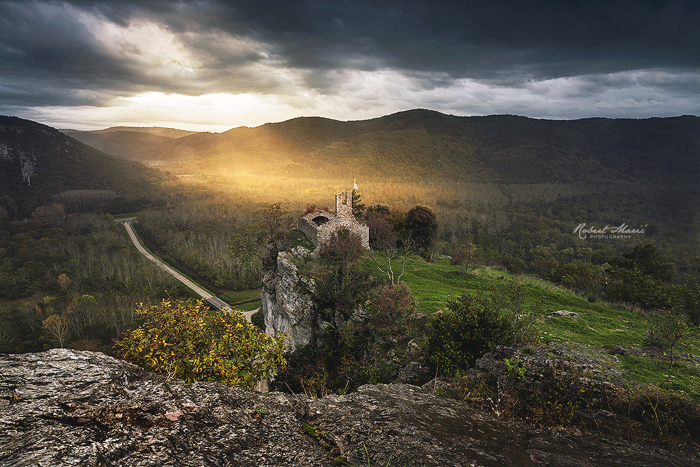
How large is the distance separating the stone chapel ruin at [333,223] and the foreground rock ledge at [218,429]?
26.4 metres

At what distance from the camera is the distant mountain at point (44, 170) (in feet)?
437

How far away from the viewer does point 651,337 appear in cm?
1245

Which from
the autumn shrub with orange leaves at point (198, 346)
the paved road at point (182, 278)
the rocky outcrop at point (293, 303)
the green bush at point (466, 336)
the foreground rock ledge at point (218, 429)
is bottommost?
the paved road at point (182, 278)

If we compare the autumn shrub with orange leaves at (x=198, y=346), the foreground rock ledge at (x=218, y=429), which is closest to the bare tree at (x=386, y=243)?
the autumn shrub with orange leaves at (x=198, y=346)

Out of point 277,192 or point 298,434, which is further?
point 277,192

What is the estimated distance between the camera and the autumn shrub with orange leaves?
8.09 meters

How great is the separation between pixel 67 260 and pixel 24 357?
102190mm

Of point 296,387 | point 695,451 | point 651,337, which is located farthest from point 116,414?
point 296,387

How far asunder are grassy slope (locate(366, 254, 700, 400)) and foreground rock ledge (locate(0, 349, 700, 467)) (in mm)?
5843

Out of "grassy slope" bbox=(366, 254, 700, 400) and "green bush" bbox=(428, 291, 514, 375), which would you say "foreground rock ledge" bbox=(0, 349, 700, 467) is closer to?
"grassy slope" bbox=(366, 254, 700, 400)

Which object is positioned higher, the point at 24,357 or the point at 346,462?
the point at 24,357

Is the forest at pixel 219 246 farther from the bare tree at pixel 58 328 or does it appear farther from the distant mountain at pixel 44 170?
the distant mountain at pixel 44 170

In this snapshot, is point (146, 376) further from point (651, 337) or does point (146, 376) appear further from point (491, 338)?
point (651, 337)

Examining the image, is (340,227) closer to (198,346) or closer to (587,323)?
(587,323)
